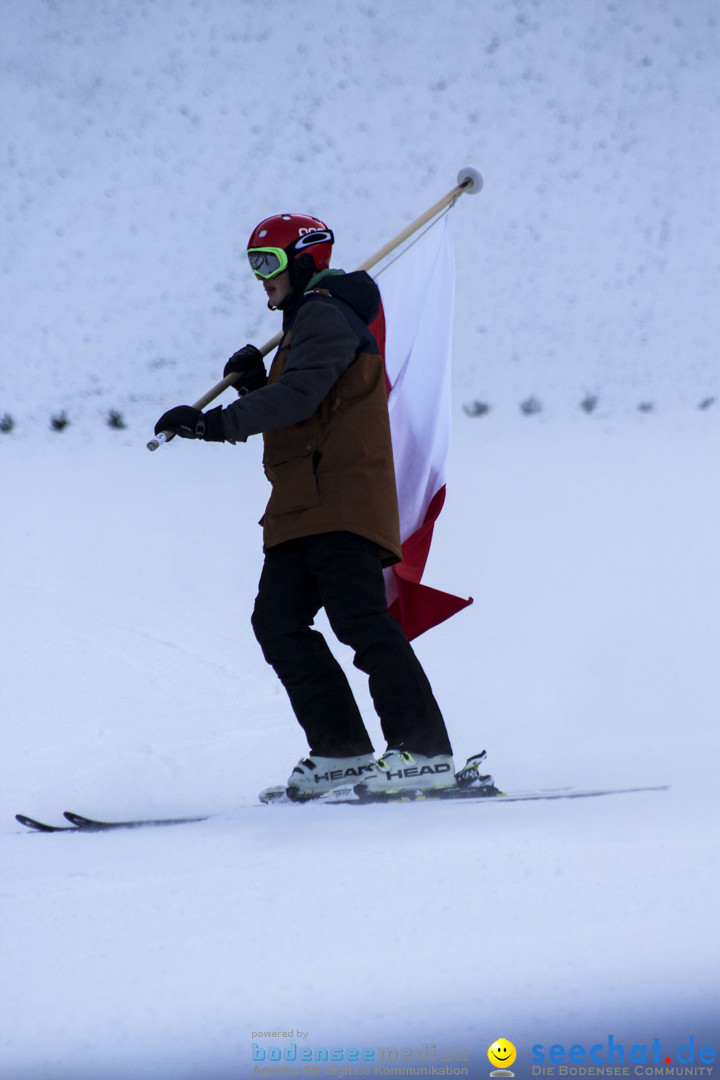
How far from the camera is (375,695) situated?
1.60m

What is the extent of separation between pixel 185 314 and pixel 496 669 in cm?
493

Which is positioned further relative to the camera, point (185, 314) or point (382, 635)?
point (185, 314)

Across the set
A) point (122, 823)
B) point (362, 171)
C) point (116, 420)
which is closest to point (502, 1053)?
point (122, 823)

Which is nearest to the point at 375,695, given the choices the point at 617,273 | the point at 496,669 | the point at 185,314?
the point at 496,669

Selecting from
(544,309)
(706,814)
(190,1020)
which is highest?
(544,309)

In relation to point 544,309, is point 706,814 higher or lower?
lower

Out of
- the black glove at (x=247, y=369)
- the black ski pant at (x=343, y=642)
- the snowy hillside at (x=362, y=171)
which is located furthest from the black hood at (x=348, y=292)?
the snowy hillside at (x=362, y=171)

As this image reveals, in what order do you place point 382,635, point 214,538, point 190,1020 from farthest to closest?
point 214,538, point 382,635, point 190,1020

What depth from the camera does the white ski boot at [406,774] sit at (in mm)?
1532

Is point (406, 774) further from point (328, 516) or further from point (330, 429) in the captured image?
point (330, 429)

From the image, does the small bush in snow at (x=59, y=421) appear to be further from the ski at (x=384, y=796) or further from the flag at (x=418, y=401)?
the ski at (x=384, y=796)

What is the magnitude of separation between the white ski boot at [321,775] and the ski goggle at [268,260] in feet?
2.82

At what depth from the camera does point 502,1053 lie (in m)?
0.79

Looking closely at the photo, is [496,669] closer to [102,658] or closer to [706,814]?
[102,658]
